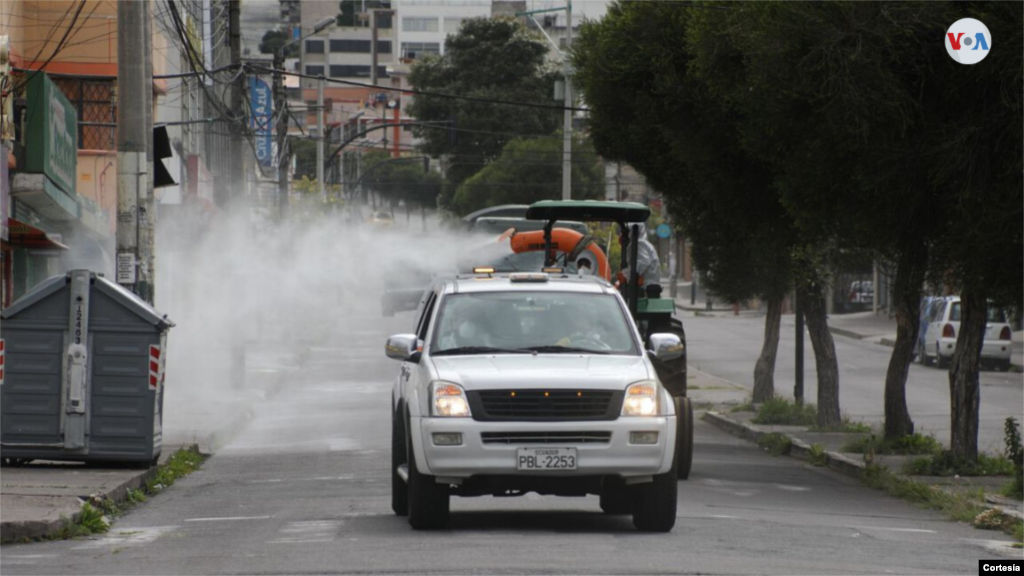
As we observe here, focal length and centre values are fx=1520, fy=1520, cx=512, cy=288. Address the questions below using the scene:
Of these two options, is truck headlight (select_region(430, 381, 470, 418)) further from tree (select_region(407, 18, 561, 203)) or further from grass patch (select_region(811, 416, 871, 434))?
tree (select_region(407, 18, 561, 203))

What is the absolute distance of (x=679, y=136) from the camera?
19.4 meters

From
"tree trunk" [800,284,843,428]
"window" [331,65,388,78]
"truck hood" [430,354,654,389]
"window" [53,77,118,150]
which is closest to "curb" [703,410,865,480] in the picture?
"tree trunk" [800,284,843,428]

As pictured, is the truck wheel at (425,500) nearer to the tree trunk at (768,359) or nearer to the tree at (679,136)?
the tree at (679,136)

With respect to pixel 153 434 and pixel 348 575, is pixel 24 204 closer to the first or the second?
pixel 153 434

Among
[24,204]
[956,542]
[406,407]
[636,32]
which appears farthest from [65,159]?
[956,542]

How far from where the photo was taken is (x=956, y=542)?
11.4 meters

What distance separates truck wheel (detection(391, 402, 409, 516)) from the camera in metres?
11.7

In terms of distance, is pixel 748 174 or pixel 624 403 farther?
pixel 748 174

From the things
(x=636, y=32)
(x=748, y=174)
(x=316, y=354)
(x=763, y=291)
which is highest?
(x=636, y=32)

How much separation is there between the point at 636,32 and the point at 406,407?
35.8 ft

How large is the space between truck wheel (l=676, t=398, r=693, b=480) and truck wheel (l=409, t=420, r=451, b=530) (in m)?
3.17

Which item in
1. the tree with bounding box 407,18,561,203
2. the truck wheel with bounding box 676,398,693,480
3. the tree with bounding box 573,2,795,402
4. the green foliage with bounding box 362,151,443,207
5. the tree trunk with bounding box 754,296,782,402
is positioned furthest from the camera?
the green foliage with bounding box 362,151,443,207

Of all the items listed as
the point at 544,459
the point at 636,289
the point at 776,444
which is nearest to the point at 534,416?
the point at 544,459

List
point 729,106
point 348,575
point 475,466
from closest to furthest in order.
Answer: point 348,575
point 475,466
point 729,106
